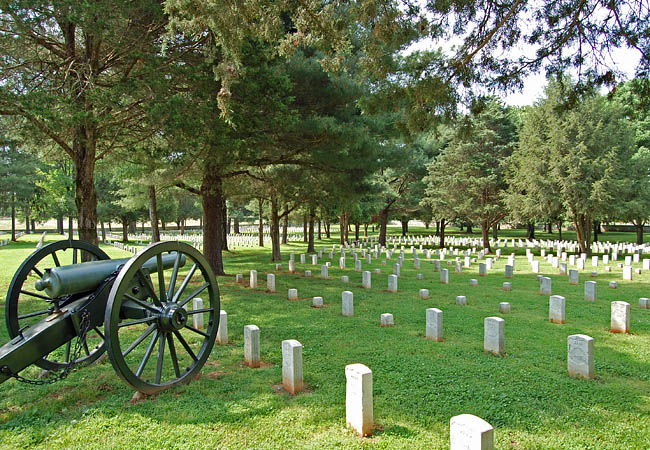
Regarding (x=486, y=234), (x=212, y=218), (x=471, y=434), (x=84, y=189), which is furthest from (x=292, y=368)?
(x=486, y=234)

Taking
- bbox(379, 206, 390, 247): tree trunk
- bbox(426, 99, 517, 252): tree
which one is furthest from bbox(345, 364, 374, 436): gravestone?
bbox(379, 206, 390, 247): tree trunk

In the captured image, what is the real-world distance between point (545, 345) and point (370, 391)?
373cm

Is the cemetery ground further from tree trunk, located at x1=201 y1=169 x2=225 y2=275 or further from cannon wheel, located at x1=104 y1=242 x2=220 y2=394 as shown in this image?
tree trunk, located at x1=201 y1=169 x2=225 y2=275

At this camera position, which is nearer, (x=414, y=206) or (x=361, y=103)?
(x=361, y=103)

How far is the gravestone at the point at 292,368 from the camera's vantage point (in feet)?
13.4

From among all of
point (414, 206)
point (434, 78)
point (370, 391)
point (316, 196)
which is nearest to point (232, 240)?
point (414, 206)

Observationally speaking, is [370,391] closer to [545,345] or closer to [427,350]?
[427,350]

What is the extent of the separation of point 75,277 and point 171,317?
3.04 ft

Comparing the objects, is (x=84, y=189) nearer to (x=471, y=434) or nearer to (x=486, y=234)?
(x=471, y=434)

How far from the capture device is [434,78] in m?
6.45

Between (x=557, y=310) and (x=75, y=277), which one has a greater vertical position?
(x=75, y=277)

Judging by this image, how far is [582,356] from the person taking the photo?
4461 mm

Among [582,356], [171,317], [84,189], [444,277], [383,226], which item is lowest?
[444,277]

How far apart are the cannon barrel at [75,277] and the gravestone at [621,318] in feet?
23.1
